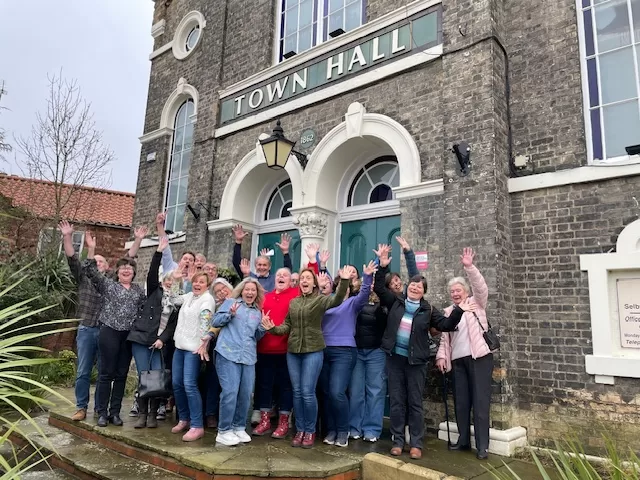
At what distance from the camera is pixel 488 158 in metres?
5.80

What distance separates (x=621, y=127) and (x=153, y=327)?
18.0 ft

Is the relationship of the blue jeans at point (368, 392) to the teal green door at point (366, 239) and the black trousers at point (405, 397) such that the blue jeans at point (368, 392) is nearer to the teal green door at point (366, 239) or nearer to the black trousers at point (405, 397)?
the black trousers at point (405, 397)

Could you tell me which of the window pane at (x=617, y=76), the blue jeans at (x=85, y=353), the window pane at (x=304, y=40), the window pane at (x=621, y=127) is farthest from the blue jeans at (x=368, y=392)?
the window pane at (x=304, y=40)

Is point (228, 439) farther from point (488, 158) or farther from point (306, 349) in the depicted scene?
point (488, 158)

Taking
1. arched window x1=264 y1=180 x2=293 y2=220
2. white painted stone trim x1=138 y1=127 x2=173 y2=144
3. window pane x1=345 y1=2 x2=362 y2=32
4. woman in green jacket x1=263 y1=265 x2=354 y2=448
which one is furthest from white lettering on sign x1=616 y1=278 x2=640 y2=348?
white painted stone trim x1=138 y1=127 x2=173 y2=144

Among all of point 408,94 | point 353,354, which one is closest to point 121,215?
point 408,94

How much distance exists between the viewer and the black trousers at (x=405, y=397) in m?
4.72

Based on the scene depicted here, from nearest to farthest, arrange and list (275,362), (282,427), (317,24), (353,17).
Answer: (282,427) → (275,362) → (353,17) → (317,24)

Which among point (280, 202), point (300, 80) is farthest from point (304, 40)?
point (280, 202)

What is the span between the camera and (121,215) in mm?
17672

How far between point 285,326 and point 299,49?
5.75 m

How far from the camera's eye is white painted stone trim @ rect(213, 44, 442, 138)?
677 centimetres

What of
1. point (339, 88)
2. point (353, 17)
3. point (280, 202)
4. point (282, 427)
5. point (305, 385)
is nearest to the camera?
point (305, 385)

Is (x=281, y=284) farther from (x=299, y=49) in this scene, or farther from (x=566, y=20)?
(x=299, y=49)
